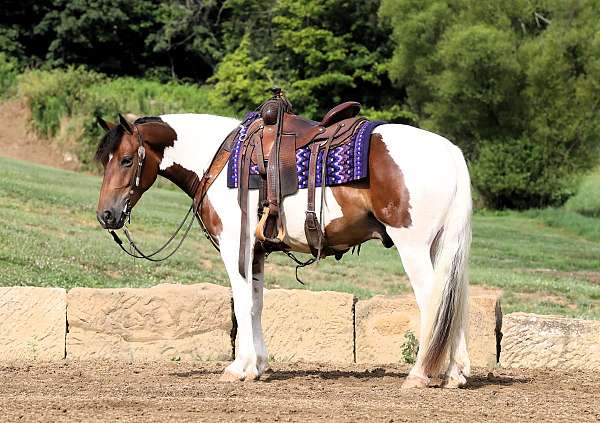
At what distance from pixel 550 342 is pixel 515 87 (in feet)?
95.1

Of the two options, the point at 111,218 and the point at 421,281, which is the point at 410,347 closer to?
the point at 421,281

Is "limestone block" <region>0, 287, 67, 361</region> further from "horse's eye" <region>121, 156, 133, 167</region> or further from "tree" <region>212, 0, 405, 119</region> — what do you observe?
"tree" <region>212, 0, 405, 119</region>

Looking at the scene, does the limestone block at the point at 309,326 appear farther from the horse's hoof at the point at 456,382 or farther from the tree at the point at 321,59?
the tree at the point at 321,59

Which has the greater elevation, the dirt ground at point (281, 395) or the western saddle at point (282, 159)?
the western saddle at point (282, 159)

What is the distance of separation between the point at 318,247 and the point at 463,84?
2986 cm

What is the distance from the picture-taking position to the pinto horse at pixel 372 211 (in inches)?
335

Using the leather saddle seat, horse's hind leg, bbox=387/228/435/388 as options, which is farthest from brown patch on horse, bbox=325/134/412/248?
the leather saddle seat

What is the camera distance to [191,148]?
31.2 feet

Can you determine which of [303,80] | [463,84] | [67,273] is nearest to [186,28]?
[303,80]

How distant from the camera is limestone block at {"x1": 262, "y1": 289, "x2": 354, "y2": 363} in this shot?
407 inches

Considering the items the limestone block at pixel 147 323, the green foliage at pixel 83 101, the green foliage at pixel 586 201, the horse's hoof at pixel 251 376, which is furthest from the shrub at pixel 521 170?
the horse's hoof at pixel 251 376

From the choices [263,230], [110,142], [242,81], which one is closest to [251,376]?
[263,230]

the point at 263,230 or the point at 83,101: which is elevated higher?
the point at 83,101

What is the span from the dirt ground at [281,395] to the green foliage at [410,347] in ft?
0.52
